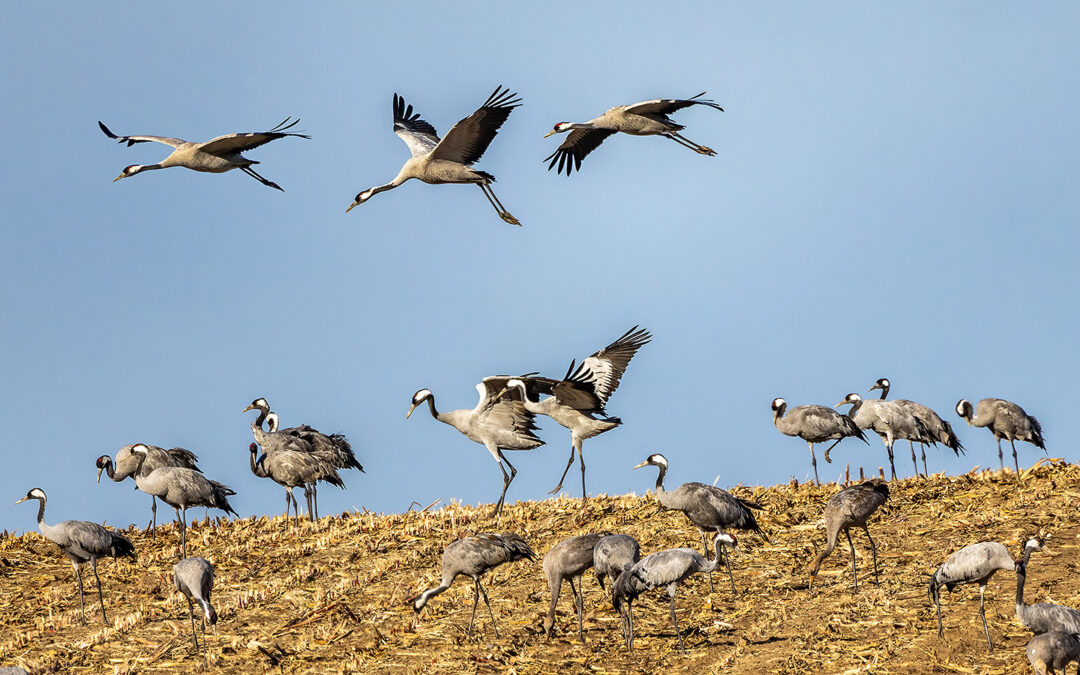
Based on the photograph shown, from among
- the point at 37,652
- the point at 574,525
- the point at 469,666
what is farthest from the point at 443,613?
the point at 37,652

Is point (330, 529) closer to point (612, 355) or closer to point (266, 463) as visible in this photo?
point (266, 463)

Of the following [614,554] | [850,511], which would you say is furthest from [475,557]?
[850,511]

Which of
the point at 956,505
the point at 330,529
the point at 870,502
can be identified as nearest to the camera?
the point at 870,502

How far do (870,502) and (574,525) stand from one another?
14.0ft

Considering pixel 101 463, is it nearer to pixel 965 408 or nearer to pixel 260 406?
pixel 260 406

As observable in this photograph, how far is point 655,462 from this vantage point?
15.0 metres

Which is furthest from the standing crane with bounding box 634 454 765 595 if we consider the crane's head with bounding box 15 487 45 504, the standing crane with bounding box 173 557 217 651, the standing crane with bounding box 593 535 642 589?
the crane's head with bounding box 15 487 45 504

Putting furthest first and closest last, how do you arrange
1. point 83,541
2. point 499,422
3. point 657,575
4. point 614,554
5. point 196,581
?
point 499,422, point 83,541, point 196,581, point 614,554, point 657,575

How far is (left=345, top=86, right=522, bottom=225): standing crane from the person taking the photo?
18016 mm

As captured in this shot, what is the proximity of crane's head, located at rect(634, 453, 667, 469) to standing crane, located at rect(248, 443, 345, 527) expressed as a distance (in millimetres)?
6234

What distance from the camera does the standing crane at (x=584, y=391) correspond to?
58.4 feet

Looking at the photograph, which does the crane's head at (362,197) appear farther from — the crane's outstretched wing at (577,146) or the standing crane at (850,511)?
the standing crane at (850,511)

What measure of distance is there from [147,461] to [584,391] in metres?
7.91

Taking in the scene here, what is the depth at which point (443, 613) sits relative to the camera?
13375 mm
